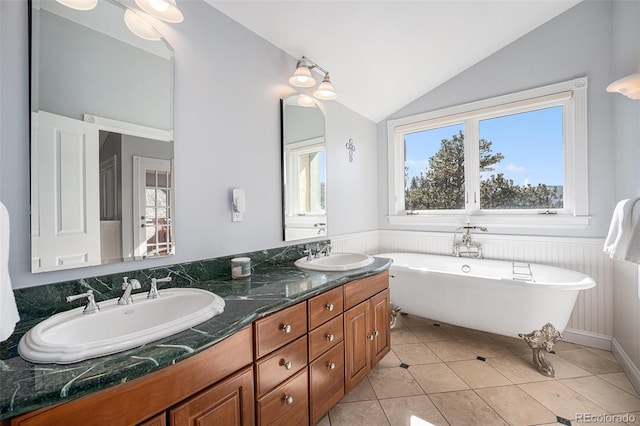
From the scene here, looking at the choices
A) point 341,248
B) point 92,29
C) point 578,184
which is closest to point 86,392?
point 92,29

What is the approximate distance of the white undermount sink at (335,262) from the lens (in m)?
1.77

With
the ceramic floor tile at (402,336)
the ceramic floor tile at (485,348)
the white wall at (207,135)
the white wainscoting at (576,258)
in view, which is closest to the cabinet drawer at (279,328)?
the white wall at (207,135)

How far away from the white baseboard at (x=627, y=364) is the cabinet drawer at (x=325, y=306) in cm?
202

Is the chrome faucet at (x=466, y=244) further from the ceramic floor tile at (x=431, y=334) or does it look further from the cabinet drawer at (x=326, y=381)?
the cabinet drawer at (x=326, y=381)

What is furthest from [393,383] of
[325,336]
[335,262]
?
[335,262]

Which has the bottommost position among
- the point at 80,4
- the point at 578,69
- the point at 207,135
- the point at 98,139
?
the point at 98,139

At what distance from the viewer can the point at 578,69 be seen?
7.87 feet

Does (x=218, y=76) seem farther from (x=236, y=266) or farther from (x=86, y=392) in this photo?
(x=86, y=392)

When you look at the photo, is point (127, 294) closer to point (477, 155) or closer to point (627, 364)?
point (627, 364)

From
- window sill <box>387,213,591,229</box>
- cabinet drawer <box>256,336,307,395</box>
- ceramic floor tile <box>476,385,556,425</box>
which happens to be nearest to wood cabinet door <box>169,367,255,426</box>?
cabinet drawer <box>256,336,307,395</box>

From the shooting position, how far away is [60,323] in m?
0.93

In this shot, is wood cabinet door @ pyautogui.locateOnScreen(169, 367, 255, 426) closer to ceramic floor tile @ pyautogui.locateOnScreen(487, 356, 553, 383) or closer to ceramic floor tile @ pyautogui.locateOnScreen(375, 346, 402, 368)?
ceramic floor tile @ pyautogui.locateOnScreen(375, 346, 402, 368)

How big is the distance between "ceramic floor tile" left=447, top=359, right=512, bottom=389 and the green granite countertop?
149cm

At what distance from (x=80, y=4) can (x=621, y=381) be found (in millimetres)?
3735
